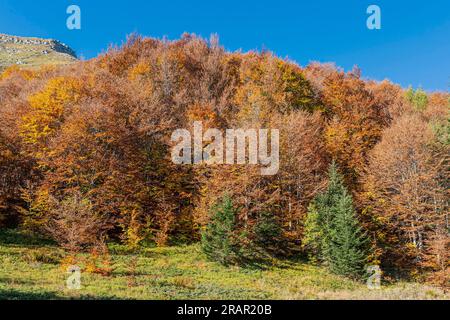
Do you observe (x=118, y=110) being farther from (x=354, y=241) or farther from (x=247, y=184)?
(x=354, y=241)

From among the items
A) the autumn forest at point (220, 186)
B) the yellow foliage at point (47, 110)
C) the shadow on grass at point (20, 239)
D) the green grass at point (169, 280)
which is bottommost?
the green grass at point (169, 280)

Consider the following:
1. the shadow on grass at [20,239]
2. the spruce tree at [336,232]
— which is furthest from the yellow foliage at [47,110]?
the spruce tree at [336,232]

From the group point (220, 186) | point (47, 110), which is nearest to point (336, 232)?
point (220, 186)

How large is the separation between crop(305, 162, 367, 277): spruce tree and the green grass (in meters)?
1.54

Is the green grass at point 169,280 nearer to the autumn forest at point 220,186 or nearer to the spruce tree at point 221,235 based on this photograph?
the spruce tree at point 221,235

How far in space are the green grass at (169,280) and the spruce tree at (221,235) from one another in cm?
111

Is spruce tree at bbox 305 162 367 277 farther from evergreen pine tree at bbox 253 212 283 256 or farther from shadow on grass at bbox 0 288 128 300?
shadow on grass at bbox 0 288 128 300

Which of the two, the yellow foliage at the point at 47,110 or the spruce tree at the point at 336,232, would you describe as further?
the yellow foliage at the point at 47,110

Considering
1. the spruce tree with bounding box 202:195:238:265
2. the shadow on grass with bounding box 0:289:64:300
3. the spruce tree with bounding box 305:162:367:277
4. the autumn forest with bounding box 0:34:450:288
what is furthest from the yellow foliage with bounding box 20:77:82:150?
the spruce tree with bounding box 305:162:367:277

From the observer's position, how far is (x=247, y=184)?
123 feet

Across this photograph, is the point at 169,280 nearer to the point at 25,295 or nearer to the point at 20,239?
the point at 25,295

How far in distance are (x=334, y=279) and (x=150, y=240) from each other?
18.8 meters

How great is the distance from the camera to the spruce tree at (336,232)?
105 feet

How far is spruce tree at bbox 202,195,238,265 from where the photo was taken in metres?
31.5
